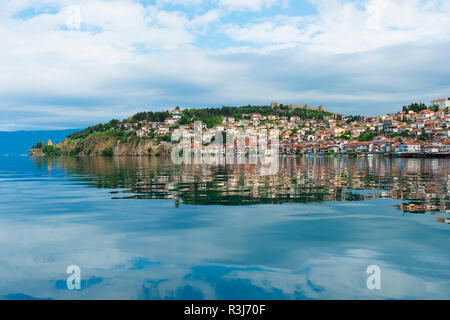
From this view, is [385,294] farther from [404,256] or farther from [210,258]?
[210,258]

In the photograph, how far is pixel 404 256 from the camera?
9.51m

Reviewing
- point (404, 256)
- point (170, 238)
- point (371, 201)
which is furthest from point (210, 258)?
point (371, 201)

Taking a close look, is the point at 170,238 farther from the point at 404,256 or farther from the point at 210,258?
the point at 404,256

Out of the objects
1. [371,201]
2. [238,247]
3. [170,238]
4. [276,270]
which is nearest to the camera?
[276,270]
